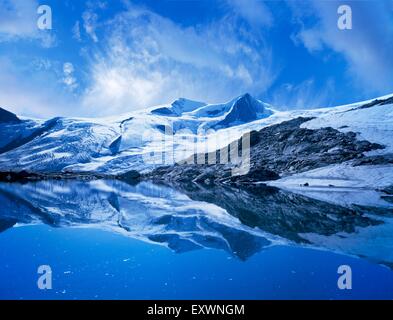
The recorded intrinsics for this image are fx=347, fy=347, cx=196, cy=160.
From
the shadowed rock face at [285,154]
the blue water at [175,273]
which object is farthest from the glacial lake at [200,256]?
the shadowed rock face at [285,154]

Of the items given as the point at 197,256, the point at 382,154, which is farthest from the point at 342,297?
the point at 382,154

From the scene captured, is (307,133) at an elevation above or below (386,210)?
above

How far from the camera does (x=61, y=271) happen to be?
14398mm

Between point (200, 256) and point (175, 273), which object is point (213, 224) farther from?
point (175, 273)

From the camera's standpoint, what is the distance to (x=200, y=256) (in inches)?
670

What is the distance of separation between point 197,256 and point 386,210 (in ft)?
76.5

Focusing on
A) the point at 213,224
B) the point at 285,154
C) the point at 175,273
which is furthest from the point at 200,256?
the point at 285,154

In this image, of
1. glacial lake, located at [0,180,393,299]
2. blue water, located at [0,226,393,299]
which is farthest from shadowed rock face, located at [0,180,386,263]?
blue water, located at [0,226,393,299]

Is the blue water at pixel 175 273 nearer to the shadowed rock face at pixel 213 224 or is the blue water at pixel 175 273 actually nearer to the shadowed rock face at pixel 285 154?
the shadowed rock face at pixel 213 224

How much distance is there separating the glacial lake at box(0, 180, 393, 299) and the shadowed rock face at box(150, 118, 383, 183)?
7294cm

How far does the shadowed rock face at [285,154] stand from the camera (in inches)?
3949

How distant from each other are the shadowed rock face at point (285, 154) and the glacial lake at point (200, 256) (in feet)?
239

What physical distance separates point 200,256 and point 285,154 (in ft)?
366
